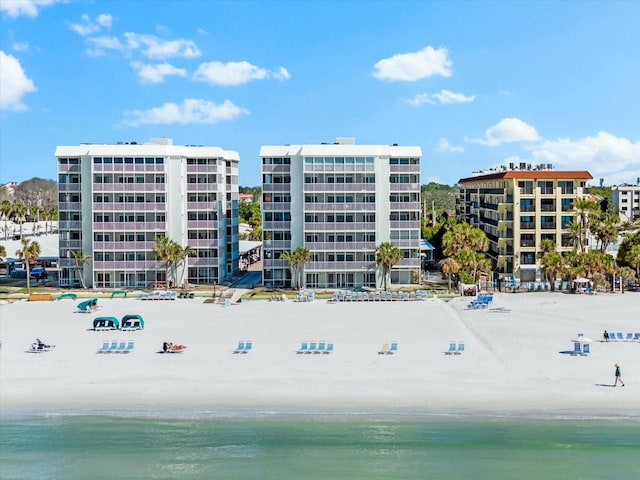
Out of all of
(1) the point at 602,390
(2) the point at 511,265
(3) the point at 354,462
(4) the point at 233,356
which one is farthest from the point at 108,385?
(2) the point at 511,265

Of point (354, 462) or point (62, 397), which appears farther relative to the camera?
point (62, 397)

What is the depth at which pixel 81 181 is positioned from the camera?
277 feet

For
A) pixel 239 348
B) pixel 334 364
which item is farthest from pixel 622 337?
pixel 239 348

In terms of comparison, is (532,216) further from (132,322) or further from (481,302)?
(132,322)

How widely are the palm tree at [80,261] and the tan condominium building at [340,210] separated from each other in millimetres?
20913

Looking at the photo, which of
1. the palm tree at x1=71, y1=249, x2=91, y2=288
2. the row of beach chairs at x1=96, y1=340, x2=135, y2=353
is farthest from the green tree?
the row of beach chairs at x1=96, y1=340, x2=135, y2=353

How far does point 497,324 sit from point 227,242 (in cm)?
4263

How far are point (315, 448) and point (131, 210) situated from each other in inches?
2236

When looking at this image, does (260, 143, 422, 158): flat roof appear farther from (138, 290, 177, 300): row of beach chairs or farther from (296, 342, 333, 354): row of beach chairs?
(296, 342, 333, 354): row of beach chairs

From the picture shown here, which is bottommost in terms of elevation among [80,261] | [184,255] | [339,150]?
[80,261]

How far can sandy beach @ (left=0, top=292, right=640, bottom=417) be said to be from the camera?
37.9 meters

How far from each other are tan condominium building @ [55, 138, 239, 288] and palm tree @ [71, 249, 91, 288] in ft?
0.44

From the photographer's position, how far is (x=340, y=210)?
8250cm

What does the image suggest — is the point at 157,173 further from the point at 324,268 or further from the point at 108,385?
the point at 108,385
